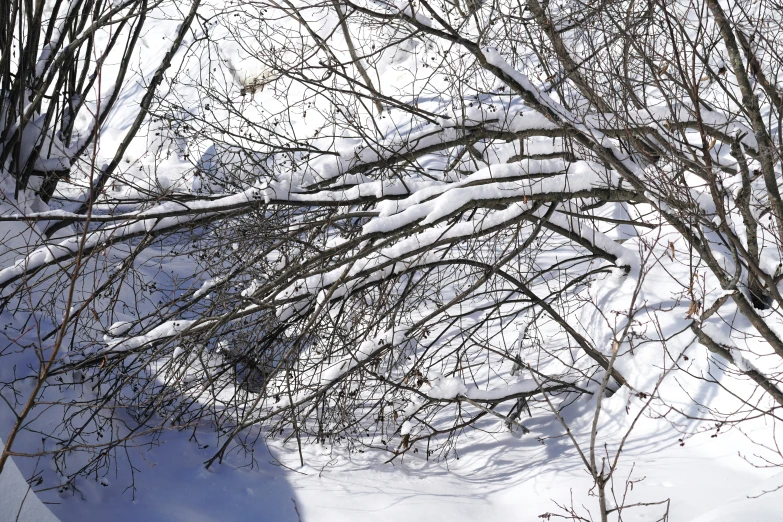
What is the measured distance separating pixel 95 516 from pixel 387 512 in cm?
191

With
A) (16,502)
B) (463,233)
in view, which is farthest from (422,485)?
(16,502)

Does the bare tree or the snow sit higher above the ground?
the bare tree

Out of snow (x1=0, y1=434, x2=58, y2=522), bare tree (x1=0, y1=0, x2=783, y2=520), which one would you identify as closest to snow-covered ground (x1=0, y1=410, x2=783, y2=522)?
bare tree (x1=0, y1=0, x2=783, y2=520)

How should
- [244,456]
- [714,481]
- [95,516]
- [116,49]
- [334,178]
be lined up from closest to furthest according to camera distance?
1. [714,481]
2. [95,516]
3. [334,178]
4. [244,456]
5. [116,49]

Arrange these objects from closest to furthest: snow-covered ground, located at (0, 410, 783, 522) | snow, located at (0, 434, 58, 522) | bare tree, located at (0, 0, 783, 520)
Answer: snow, located at (0, 434, 58, 522), bare tree, located at (0, 0, 783, 520), snow-covered ground, located at (0, 410, 783, 522)

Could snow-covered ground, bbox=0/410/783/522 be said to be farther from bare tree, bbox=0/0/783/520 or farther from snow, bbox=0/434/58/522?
snow, bbox=0/434/58/522

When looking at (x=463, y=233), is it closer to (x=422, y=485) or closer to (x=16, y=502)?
(x=422, y=485)

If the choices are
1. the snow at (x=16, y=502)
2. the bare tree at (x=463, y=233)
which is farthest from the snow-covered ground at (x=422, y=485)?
the snow at (x=16, y=502)

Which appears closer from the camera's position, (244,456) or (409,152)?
(409,152)

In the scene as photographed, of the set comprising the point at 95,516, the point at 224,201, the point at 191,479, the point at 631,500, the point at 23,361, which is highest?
the point at 224,201

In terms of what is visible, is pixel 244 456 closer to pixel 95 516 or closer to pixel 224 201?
pixel 95 516

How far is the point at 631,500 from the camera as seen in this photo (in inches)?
148

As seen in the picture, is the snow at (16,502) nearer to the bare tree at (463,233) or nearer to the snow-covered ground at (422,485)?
the bare tree at (463,233)

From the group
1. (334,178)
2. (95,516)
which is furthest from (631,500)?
(95,516)
